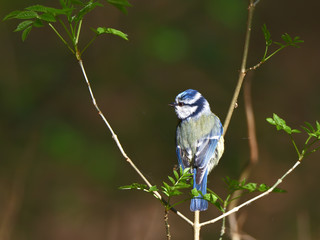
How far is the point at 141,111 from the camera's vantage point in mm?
5570

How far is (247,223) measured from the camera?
546 centimetres

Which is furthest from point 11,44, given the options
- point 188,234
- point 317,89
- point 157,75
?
point 317,89

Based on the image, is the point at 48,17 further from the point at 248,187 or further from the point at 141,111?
the point at 141,111

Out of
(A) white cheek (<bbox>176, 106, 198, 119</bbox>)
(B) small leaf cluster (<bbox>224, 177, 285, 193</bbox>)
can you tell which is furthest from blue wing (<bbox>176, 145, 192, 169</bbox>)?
(B) small leaf cluster (<bbox>224, 177, 285, 193</bbox>)

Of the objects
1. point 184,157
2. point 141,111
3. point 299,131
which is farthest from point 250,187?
point 141,111

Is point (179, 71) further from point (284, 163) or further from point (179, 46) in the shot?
point (284, 163)

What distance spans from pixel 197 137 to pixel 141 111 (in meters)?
2.47

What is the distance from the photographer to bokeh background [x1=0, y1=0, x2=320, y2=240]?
5672mm

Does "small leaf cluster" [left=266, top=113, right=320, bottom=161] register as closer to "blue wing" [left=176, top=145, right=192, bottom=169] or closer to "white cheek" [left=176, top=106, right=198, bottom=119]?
"blue wing" [left=176, top=145, right=192, bottom=169]

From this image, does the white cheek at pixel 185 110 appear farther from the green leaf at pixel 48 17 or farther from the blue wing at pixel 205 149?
the green leaf at pixel 48 17

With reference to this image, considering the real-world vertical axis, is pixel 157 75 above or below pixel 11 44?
below

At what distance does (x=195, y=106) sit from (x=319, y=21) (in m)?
5.18

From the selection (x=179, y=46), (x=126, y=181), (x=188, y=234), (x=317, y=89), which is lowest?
(x=188, y=234)

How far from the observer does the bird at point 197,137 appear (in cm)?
302
